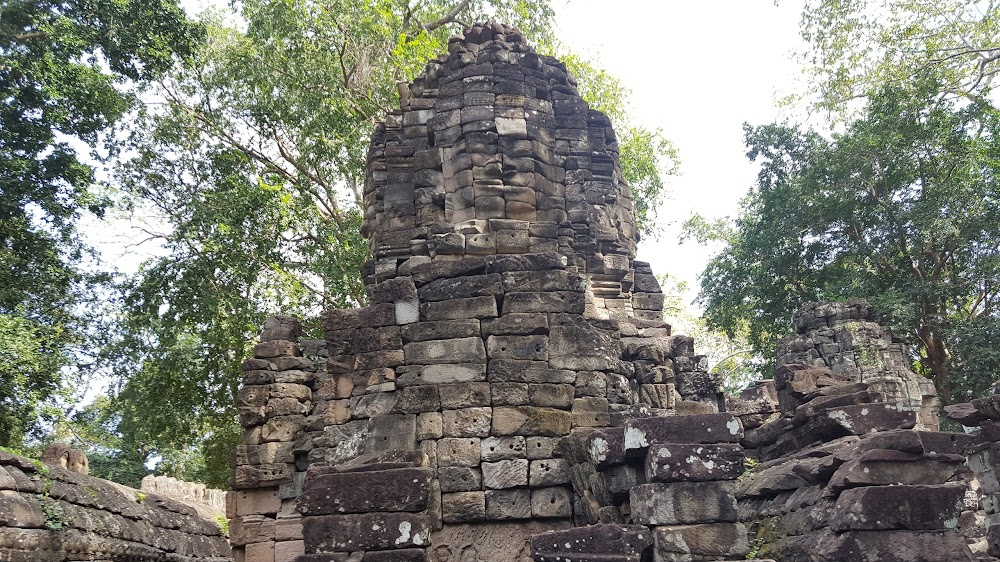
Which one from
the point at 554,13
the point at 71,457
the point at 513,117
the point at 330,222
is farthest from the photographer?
the point at 554,13

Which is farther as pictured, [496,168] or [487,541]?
[496,168]

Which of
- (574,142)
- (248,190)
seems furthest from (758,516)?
(248,190)

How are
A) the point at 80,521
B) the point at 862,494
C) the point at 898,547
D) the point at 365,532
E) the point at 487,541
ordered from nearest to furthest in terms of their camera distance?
the point at 898,547
the point at 862,494
the point at 365,532
the point at 487,541
the point at 80,521

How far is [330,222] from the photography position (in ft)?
65.1

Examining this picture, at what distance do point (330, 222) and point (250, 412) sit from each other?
35.1 feet

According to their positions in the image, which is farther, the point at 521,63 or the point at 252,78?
the point at 252,78

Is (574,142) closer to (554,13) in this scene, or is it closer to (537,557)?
(537,557)

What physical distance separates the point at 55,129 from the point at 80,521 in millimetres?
12232

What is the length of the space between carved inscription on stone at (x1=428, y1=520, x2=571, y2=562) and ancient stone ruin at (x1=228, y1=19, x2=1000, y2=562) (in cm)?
2

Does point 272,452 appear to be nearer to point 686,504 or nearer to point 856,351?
point 686,504

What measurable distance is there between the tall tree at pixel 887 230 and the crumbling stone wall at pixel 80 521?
15.2 m

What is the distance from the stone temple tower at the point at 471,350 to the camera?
6.29 meters

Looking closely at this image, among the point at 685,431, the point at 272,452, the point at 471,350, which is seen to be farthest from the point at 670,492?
the point at 272,452

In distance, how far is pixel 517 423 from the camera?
6.79 metres
